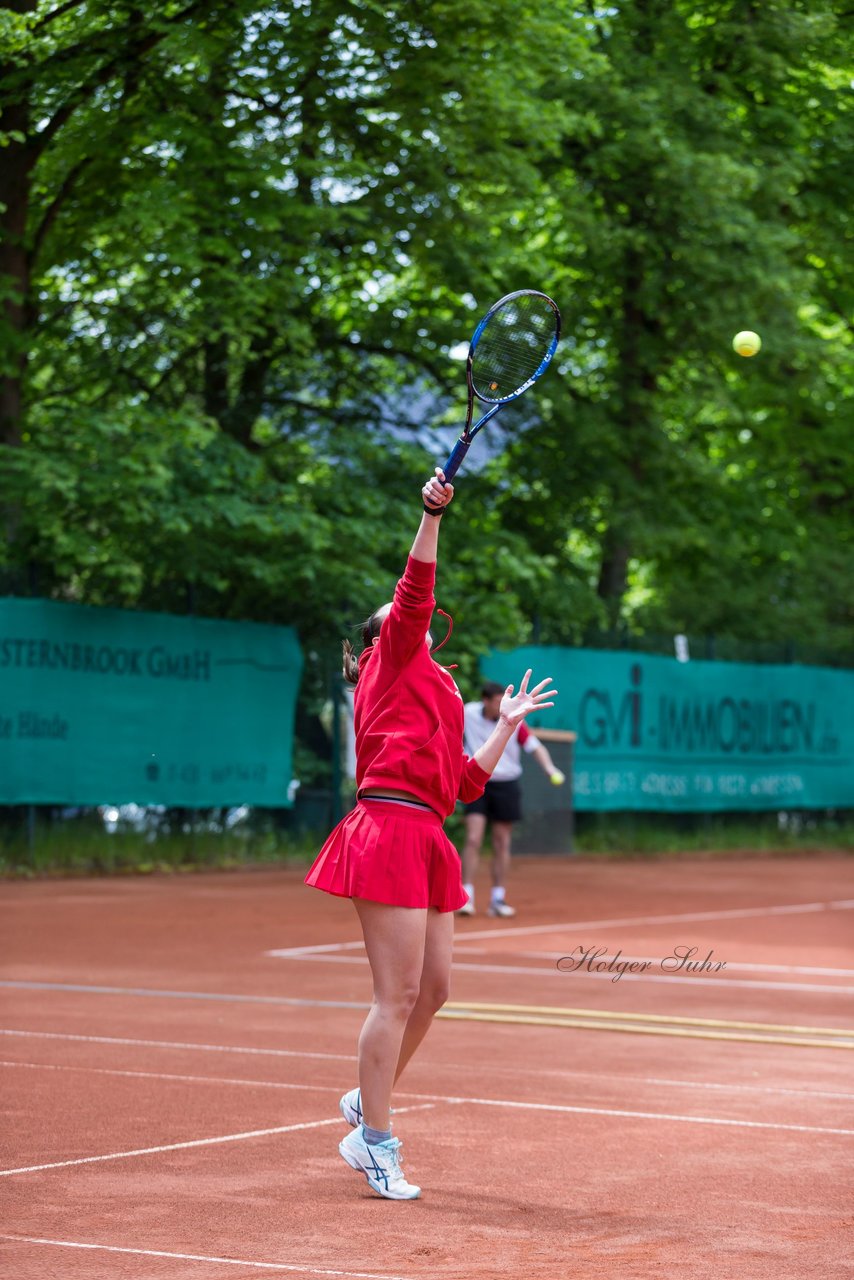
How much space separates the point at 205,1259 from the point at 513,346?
3.44m

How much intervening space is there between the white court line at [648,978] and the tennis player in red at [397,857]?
229 inches

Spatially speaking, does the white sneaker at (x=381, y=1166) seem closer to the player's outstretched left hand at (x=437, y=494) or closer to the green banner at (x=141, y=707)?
the player's outstretched left hand at (x=437, y=494)

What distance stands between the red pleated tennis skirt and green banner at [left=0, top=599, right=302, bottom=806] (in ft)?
38.2

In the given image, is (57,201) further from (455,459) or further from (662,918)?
(455,459)

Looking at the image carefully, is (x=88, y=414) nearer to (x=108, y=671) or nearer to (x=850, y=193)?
(x=108, y=671)

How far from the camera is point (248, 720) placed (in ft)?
64.1

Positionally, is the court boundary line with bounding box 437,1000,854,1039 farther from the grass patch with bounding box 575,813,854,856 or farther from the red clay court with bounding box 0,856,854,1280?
the grass patch with bounding box 575,813,854,856

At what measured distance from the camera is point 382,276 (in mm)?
22109

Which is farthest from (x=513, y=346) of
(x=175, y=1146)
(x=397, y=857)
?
(x=175, y=1146)

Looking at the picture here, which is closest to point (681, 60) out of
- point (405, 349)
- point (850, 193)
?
point (850, 193)

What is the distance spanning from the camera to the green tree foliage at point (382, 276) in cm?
1722

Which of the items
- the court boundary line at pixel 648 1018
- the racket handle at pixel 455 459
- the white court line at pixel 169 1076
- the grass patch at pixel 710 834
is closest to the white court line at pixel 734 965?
the court boundary line at pixel 648 1018

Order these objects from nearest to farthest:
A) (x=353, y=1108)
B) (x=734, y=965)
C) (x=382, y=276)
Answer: (x=353, y=1108), (x=734, y=965), (x=382, y=276)

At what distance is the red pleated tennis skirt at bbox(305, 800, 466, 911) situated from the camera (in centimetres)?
548
